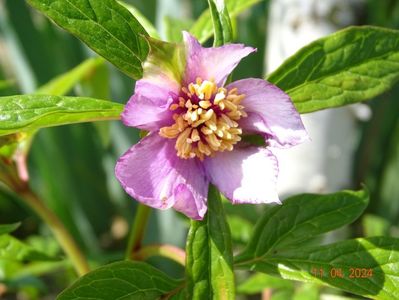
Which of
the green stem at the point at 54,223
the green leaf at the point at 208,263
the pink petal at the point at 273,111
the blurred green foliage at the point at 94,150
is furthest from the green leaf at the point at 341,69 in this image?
the blurred green foliage at the point at 94,150

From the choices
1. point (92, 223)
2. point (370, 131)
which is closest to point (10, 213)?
point (92, 223)

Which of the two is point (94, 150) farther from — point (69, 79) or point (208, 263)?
point (208, 263)

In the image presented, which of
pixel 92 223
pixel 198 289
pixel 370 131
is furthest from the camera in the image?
pixel 92 223

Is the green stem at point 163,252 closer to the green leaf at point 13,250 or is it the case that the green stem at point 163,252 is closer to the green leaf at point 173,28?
A: the green leaf at point 13,250

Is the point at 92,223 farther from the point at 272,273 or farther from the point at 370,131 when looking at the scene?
the point at 272,273

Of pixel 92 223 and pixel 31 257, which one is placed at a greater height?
pixel 31 257

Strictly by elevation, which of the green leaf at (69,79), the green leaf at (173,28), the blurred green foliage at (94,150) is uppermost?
the green leaf at (173,28)

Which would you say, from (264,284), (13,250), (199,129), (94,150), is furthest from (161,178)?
(94,150)
